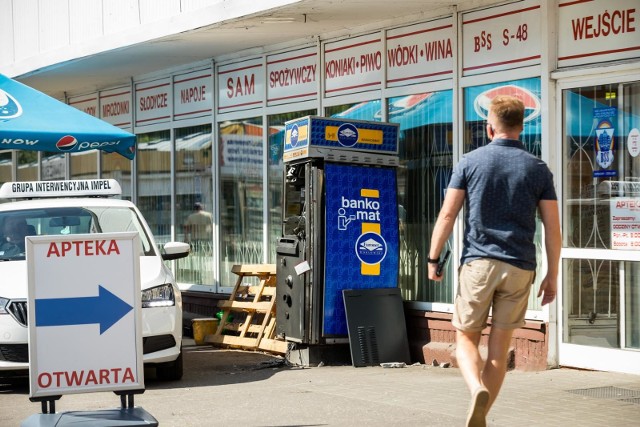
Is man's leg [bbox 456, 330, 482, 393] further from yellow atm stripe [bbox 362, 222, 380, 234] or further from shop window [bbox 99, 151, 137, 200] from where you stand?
shop window [bbox 99, 151, 137, 200]

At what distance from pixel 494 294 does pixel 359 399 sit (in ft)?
8.98

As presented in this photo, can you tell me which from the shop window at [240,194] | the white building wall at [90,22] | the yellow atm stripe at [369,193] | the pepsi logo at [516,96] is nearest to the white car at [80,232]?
the yellow atm stripe at [369,193]

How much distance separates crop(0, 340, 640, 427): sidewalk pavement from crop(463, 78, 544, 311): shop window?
3.36 ft

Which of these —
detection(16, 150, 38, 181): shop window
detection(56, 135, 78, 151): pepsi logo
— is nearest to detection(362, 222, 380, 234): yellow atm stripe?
detection(56, 135, 78, 151): pepsi logo

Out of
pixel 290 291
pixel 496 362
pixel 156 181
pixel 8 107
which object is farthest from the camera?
pixel 156 181

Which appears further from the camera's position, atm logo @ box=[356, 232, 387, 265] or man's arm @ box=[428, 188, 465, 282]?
atm logo @ box=[356, 232, 387, 265]

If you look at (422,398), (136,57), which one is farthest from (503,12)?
(136,57)

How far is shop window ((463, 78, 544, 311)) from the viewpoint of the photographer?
1095 cm

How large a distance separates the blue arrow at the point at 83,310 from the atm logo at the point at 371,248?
497cm

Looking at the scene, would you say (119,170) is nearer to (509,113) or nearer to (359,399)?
(359,399)

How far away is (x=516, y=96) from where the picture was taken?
11.2m

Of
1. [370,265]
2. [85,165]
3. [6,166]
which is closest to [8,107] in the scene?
[370,265]

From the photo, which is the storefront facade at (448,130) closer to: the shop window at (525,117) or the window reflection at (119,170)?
the shop window at (525,117)

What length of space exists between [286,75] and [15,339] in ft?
18.9
